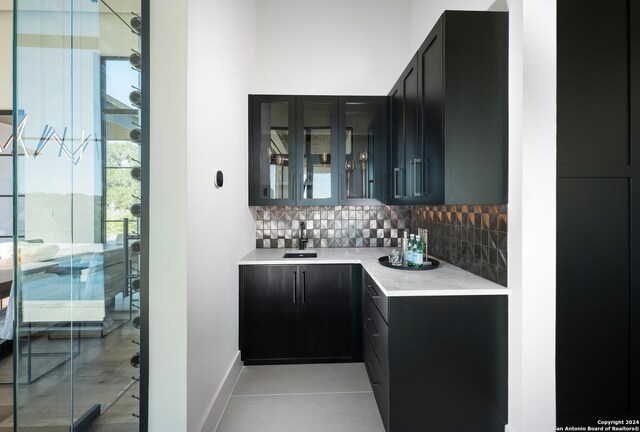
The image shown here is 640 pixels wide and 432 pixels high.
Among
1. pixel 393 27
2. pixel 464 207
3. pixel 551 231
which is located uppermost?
pixel 393 27

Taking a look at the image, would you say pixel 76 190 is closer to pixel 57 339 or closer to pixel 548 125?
pixel 57 339

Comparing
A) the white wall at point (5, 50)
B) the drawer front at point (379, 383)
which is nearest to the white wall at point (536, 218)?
the drawer front at point (379, 383)

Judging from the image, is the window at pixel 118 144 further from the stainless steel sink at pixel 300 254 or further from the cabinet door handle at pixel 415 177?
the cabinet door handle at pixel 415 177

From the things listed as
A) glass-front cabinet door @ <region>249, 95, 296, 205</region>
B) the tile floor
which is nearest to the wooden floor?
the tile floor

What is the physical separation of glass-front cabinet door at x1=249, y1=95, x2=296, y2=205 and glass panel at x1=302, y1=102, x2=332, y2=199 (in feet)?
0.42

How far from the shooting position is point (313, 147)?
8.96 ft

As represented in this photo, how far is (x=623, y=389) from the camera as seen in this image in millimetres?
1482

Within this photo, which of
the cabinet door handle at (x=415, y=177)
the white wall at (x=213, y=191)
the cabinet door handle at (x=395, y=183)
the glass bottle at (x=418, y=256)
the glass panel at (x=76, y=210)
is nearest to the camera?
the glass panel at (x=76, y=210)

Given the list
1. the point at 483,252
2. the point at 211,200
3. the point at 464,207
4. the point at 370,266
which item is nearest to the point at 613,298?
the point at 483,252

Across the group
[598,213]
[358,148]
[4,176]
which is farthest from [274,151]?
[4,176]

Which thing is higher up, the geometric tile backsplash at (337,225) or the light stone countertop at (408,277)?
the geometric tile backsplash at (337,225)

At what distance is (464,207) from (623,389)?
4.11ft

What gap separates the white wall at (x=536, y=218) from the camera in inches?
56.5

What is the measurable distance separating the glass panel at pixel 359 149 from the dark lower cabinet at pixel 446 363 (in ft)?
4.74
